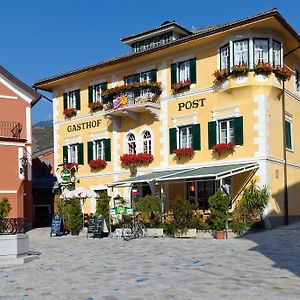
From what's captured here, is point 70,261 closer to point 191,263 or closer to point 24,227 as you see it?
point 191,263

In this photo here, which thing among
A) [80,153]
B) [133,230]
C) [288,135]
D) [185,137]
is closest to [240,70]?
[288,135]

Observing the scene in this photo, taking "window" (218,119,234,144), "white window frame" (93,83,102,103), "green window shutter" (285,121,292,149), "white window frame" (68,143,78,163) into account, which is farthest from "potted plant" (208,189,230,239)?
"white window frame" (68,143,78,163)

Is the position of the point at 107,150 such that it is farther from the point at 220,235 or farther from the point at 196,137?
the point at 220,235

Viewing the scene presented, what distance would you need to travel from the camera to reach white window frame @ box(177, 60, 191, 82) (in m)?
24.5

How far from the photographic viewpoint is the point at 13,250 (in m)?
14.0

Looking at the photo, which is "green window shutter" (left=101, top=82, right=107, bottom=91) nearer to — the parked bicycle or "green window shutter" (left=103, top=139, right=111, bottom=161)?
"green window shutter" (left=103, top=139, right=111, bottom=161)

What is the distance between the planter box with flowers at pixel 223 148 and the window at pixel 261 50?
11.8 ft

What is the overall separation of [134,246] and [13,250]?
489 cm

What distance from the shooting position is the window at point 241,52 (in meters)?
22.1

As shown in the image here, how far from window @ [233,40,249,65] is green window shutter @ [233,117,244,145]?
2399 millimetres

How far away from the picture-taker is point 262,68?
21.8 meters

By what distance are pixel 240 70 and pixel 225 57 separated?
4.29ft

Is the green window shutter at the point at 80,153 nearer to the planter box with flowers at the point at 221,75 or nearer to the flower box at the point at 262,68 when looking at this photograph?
the planter box with flowers at the point at 221,75

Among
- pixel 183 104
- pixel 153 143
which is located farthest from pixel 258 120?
pixel 153 143
